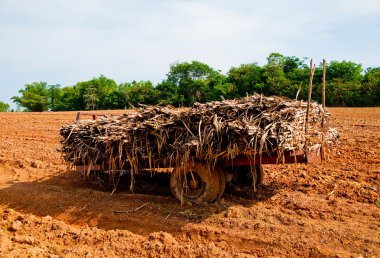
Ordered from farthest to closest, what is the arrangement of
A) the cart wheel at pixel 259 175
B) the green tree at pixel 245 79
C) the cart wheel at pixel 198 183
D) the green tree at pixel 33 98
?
the green tree at pixel 33 98
the green tree at pixel 245 79
the cart wheel at pixel 259 175
the cart wheel at pixel 198 183

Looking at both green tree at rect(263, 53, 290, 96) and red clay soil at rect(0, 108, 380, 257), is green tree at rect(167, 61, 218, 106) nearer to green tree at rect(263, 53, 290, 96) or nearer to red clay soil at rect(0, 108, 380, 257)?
green tree at rect(263, 53, 290, 96)

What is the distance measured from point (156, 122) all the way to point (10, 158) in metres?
5.64

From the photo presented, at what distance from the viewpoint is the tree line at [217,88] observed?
2723 centimetres

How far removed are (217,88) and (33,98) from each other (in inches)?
1312

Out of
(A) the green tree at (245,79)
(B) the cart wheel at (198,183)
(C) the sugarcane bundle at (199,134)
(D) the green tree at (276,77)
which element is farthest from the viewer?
(A) the green tree at (245,79)

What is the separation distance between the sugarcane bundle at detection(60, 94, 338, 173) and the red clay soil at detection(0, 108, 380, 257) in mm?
793

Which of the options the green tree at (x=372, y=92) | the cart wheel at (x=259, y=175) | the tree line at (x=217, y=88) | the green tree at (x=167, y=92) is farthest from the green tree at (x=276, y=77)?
the cart wheel at (x=259, y=175)

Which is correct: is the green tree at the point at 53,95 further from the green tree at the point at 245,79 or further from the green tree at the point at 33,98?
the green tree at the point at 245,79

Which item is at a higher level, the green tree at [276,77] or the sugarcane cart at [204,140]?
the green tree at [276,77]

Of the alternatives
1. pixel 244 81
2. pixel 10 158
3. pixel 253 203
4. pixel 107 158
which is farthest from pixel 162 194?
pixel 244 81

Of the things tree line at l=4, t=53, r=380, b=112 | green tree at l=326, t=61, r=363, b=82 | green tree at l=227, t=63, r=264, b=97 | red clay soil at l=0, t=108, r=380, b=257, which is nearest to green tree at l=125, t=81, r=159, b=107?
tree line at l=4, t=53, r=380, b=112

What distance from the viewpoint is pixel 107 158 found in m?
6.22

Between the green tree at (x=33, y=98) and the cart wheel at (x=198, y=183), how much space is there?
54.7m

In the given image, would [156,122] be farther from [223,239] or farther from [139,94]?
[139,94]
